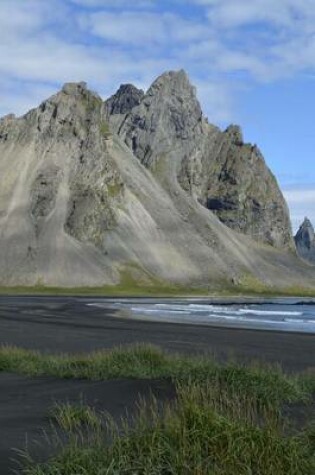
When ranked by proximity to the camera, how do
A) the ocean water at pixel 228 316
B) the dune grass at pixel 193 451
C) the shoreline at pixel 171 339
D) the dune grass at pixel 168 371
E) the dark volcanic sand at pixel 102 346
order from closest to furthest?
1. the dune grass at pixel 193 451
2. the dark volcanic sand at pixel 102 346
3. the dune grass at pixel 168 371
4. the shoreline at pixel 171 339
5. the ocean water at pixel 228 316

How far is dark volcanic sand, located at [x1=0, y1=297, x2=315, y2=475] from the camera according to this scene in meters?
14.0

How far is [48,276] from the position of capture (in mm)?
168500

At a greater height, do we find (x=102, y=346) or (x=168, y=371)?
(x=168, y=371)

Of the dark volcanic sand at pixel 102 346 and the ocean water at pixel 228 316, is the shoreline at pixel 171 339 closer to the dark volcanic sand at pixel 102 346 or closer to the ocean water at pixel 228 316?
the dark volcanic sand at pixel 102 346

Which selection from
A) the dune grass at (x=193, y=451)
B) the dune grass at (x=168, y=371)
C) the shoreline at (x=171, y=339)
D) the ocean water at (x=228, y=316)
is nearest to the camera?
the dune grass at (x=193, y=451)

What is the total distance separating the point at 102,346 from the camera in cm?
3669

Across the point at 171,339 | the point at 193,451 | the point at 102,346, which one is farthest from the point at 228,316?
the point at 193,451

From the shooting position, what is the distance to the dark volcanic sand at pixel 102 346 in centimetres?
1396

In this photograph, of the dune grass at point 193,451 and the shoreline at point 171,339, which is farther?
the shoreline at point 171,339

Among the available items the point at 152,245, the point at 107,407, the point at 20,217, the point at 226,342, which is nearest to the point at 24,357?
the point at 107,407

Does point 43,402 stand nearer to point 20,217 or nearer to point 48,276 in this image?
point 48,276

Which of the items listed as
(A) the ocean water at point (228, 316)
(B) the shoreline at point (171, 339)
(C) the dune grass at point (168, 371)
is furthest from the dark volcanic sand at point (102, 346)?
(A) the ocean water at point (228, 316)

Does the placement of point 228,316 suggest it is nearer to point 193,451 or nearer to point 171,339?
point 171,339

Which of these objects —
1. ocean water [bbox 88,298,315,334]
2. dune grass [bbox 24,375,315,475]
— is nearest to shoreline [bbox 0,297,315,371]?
ocean water [bbox 88,298,315,334]
